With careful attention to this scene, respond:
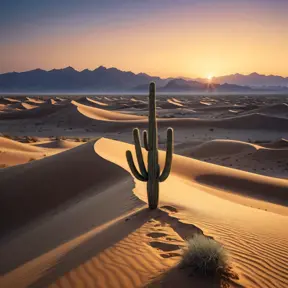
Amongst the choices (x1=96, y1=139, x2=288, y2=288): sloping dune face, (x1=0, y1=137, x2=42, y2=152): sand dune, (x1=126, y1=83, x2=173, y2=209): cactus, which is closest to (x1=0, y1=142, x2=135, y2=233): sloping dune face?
(x1=96, y1=139, x2=288, y2=288): sloping dune face

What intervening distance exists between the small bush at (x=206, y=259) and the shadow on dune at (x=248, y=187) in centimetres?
839

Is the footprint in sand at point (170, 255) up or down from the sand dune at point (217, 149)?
up

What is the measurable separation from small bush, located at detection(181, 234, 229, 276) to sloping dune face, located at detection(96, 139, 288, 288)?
33 cm

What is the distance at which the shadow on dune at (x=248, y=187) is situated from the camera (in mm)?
12789

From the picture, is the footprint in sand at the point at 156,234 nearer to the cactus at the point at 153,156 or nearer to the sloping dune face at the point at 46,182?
the cactus at the point at 153,156

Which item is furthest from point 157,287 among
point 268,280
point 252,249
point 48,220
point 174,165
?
point 174,165

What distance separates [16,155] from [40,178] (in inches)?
261

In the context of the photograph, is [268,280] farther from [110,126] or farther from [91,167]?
[110,126]

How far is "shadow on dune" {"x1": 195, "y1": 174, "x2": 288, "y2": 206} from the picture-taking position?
1279cm

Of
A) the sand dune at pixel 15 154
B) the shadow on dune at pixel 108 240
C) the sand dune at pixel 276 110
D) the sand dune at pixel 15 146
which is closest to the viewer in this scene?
the shadow on dune at pixel 108 240

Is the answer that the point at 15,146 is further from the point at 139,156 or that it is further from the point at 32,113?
the point at 32,113

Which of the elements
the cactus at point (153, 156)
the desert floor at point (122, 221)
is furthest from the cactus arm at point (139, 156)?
the desert floor at point (122, 221)

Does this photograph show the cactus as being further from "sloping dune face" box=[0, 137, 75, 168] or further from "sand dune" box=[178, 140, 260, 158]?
"sand dune" box=[178, 140, 260, 158]

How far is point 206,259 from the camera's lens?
Result: 182 inches
